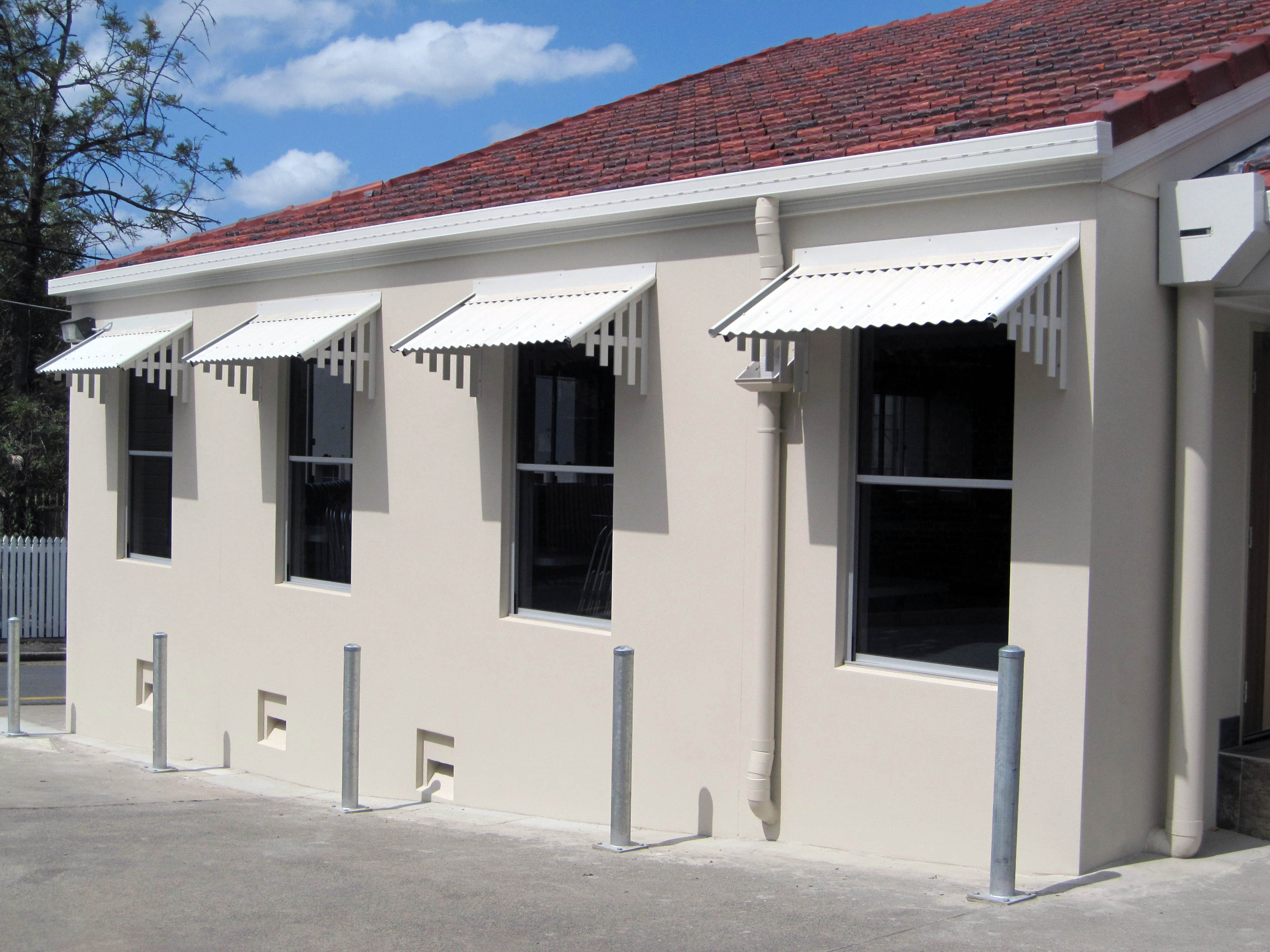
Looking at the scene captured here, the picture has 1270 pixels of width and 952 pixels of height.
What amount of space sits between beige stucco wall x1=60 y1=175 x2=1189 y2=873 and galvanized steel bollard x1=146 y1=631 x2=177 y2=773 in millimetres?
695

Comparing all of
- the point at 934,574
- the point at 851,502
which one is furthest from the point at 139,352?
the point at 934,574

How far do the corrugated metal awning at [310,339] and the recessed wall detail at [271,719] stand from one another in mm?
2398

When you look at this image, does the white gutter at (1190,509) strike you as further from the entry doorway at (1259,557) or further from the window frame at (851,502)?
the window frame at (851,502)

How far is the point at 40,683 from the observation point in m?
16.4

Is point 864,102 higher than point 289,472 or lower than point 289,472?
higher

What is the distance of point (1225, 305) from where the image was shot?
5883mm

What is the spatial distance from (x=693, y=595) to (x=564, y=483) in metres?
1.28

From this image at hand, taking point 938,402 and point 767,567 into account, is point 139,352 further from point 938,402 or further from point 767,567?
point 938,402

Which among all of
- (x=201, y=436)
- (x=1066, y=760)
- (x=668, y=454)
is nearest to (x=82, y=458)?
(x=201, y=436)

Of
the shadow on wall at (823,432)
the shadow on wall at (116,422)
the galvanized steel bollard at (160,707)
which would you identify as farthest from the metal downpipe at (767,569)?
the shadow on wall at (116,422)

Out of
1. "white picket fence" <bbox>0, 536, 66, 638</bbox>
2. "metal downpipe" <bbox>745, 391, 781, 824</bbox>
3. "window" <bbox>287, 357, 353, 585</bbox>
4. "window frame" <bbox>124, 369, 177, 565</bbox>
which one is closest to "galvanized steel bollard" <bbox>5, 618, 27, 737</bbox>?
"window frame" <bbox>124, 369, 177, 565</bbox>

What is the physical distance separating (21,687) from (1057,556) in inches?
585

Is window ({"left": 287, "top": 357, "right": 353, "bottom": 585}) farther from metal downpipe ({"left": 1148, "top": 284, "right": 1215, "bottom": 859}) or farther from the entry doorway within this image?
the entry doorway

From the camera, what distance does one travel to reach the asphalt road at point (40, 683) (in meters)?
14.9
